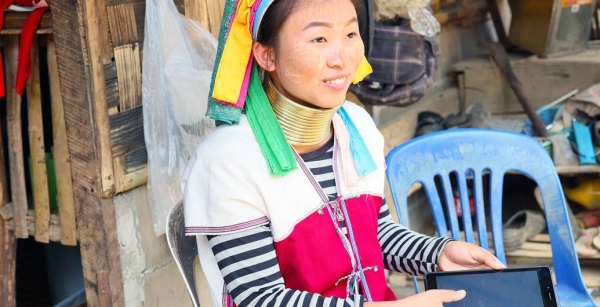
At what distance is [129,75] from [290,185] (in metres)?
1.17

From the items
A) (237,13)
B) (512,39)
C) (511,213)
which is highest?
(237,13)

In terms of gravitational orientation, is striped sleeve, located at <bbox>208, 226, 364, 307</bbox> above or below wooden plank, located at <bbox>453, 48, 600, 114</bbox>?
above

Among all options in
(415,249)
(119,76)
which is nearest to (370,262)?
(415,249)

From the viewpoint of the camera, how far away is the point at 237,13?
2.04 m

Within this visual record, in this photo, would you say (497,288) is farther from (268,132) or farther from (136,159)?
(136,159)

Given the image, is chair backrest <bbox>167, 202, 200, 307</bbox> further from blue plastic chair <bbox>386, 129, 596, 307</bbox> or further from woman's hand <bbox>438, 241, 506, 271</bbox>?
blue plastic chair <bbox>386, 129, 596, 307</bbox>

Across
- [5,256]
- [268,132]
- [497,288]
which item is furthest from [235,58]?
[5,256]

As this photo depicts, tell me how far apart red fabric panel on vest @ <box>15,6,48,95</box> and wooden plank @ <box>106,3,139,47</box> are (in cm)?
32

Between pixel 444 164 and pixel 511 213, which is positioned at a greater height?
pixel 444 164

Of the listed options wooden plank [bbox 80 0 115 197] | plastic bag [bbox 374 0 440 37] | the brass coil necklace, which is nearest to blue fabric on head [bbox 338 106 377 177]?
the brass coil necklace

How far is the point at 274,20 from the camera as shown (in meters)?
2.04

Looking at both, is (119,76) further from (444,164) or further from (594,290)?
(594,290)

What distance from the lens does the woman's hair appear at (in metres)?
2.02

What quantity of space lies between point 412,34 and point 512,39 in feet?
8.19
